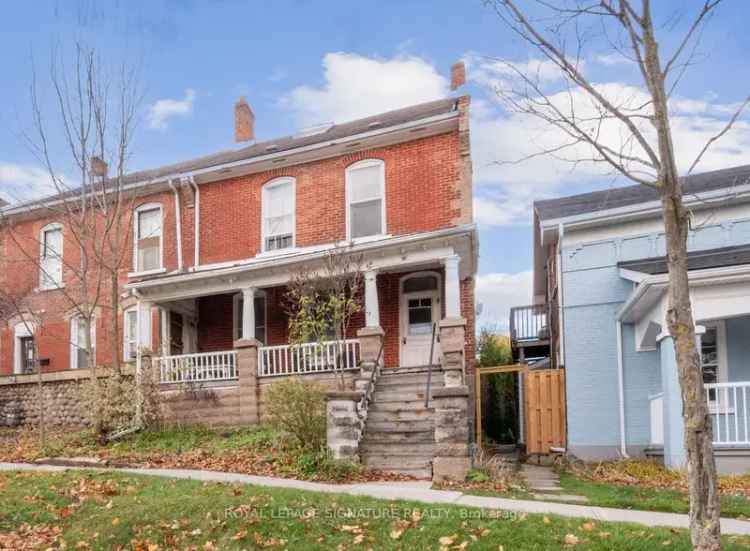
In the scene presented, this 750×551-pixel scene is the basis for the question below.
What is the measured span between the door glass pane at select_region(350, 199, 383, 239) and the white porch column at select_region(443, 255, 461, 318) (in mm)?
3081

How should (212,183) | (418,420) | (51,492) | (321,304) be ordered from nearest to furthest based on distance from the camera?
(51,492), (418,420), (321,304), (212,183)

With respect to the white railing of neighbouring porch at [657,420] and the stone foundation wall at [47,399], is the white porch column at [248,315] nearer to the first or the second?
the stone foundation wall at [47,399]

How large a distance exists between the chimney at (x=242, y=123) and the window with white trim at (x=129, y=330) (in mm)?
6733

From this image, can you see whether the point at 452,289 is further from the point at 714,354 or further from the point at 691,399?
the point at 691,399

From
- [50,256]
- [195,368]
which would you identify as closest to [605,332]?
[195,368]

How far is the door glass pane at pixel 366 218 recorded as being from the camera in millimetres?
15820

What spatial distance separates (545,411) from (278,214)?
838 centimetres

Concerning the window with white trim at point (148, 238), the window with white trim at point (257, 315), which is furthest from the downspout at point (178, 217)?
the window with white trim at point (257, 315)

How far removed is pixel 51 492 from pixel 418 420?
5644 mm

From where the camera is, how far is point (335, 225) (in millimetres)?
16078

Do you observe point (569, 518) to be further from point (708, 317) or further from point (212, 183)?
point (212, 183)

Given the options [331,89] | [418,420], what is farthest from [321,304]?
[331,89]

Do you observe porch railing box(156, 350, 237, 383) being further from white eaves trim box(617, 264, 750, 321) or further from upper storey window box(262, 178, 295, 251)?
white eaves trim box(617, 264, 750, 321)

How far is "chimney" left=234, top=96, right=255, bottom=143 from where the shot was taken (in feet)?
70.5
